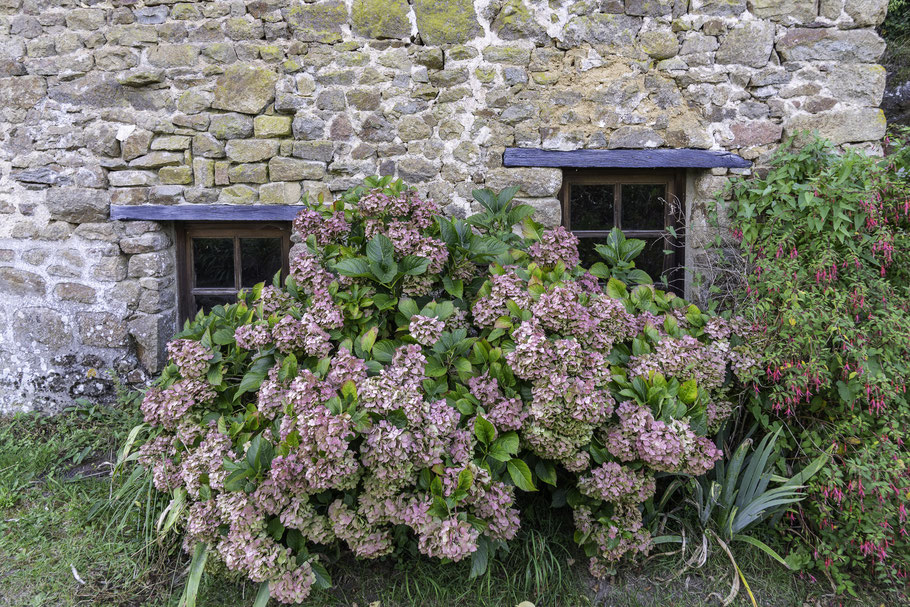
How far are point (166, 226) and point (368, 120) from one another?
1.49 metres

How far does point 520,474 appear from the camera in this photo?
2.12 metres

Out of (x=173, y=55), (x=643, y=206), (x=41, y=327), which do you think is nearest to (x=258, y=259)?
(x=173, y=55)

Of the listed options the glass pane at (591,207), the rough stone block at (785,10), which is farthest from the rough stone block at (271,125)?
the rough stone block at (785,10)

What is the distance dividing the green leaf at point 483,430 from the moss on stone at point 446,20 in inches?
90.4

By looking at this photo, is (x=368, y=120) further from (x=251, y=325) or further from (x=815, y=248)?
(x=815, y=248)

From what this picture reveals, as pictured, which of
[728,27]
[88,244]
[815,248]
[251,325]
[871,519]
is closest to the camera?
[871,519]

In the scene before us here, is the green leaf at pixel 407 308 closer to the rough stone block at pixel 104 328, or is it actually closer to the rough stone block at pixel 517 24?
the rough stone block at pixel 517 24

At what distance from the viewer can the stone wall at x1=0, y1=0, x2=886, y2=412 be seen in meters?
3.19

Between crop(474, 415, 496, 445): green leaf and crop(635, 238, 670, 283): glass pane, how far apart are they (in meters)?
1.95

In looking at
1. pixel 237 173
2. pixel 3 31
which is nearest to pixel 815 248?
pixel 237 173

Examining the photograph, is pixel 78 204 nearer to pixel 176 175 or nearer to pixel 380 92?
pixel 176 175

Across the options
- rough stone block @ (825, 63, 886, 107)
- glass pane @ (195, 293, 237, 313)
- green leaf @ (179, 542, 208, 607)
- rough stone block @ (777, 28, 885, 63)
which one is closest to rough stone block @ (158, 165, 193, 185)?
glass pane @ (195, 293, 237, 313)

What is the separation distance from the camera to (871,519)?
227 centimetres

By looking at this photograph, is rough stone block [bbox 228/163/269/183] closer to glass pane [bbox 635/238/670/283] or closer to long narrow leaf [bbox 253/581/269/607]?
long narrow leaf [bbox 253/581/269/607]
